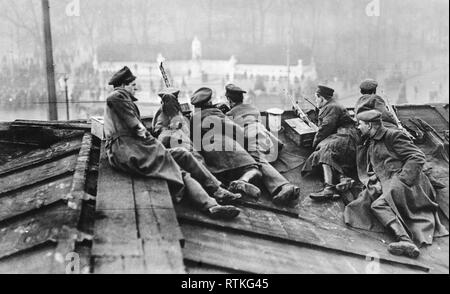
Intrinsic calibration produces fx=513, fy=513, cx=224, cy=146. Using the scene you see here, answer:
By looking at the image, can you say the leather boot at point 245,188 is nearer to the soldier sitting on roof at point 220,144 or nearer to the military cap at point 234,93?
the soldier sitting on roof at point 220,144

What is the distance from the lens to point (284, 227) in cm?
652

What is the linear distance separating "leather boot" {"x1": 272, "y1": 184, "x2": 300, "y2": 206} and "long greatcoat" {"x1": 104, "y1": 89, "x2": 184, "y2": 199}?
4.89 feet

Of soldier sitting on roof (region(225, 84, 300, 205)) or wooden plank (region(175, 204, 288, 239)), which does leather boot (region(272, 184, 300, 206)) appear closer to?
soldier sitting on roof (region(225, 84, 300, 205))

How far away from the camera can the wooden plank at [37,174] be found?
296 inches

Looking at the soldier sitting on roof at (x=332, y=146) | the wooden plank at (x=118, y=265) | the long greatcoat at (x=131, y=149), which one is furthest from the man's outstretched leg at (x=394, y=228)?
the wooden plank at (x=118, y=265)

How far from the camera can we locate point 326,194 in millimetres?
7582

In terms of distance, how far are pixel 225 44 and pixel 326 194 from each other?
27.3 meters

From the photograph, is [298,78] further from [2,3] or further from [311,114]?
[311,114]

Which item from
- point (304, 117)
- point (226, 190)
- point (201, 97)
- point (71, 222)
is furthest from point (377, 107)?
point (71, 222)

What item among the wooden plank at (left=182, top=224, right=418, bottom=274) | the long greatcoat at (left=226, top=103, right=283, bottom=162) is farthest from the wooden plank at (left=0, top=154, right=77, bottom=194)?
the wooden plank at (left=182, top=224, right=418, bottom=274)

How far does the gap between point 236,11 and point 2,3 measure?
15048mm

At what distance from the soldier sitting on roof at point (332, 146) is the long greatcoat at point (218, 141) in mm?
1264
